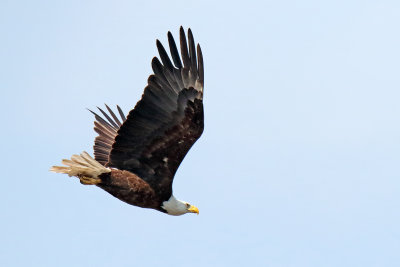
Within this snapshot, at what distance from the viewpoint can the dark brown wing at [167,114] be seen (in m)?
16.0

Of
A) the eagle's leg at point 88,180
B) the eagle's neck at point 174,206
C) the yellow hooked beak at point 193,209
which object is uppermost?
the yellow hooked beak at point 193,209

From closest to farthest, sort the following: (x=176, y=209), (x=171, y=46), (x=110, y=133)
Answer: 1. (x=171, y=46)
2. (x=176, y=209)
3. (x=110, y=133)

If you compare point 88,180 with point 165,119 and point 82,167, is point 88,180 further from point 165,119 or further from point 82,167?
point 165,119

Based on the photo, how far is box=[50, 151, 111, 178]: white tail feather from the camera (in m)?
16.4

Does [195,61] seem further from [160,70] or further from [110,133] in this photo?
[110,133]

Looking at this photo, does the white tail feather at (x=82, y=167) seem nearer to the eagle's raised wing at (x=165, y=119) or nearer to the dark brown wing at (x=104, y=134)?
the eagle's raised wing at (x=165, y=119)

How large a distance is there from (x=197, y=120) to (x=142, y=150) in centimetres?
106

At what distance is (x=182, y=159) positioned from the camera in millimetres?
16719

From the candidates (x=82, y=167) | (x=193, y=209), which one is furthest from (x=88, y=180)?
(x=193, y=209)

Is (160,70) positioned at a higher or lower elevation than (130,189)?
higher

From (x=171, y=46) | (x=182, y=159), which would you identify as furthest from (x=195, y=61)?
(x=182, y=159)

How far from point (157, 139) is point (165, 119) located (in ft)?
1.33

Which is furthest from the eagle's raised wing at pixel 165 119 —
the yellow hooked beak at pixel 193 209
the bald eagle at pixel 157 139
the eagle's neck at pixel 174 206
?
the yellow hooked beak at pixel 193 209

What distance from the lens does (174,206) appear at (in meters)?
17.2
